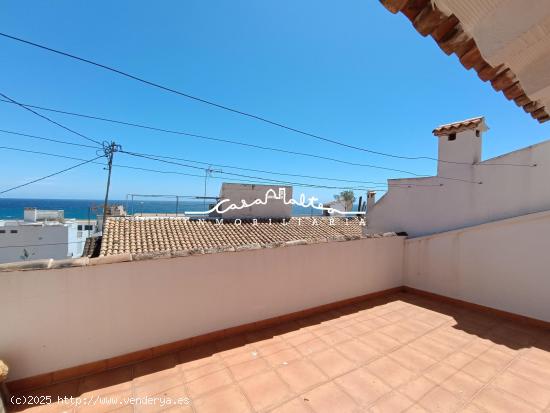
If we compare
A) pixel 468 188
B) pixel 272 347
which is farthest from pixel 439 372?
pixel 468 188

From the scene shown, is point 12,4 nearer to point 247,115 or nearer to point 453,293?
point 247,115

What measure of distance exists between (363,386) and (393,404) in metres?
0.31

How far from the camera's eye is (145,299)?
309 cm

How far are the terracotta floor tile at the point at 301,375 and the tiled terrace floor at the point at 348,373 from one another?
0.04ft

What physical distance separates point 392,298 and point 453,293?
1269mm

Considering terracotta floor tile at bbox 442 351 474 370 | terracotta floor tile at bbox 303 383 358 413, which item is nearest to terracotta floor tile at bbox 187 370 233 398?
terracotta floor tile at bbox 303 383 358 413

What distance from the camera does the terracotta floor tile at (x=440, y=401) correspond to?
239 centimetres

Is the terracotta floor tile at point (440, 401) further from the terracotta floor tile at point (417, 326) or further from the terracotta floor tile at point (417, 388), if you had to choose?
the terracotta floor tile at point (417, 326)

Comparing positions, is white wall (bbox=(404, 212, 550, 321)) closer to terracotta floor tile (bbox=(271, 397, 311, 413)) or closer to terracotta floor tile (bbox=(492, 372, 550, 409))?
terracotta floor tile (bbox=(492, 372, 550, 409))

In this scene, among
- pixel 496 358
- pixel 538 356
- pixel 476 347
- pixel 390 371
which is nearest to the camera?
pixel 390 371

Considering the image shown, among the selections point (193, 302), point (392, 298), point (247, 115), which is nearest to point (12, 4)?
point (247, 115)

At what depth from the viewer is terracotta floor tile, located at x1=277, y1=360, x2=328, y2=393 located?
2.67 metres

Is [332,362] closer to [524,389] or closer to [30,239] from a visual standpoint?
[524,389]

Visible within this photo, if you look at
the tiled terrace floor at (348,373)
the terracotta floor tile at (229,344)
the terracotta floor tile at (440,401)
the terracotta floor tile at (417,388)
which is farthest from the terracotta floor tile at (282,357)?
the terracotta floor tile at (440,401)
